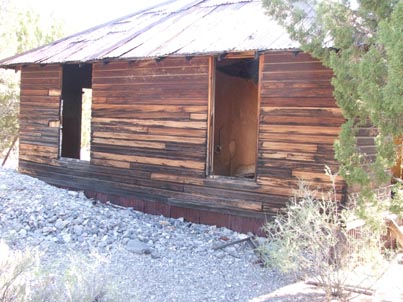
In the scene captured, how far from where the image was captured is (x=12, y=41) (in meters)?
18.2

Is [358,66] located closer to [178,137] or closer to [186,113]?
[186,113]

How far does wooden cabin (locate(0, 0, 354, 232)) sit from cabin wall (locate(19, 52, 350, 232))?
17mm

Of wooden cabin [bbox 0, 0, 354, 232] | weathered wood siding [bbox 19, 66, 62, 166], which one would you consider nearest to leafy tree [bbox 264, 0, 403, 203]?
wooden cabin [bbox 0, 0, 354, 232]

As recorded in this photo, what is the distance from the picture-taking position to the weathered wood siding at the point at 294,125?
7.39 meters

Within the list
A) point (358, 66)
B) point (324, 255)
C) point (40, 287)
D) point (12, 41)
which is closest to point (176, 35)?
point (358, 66)

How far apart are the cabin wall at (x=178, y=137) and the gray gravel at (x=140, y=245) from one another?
431 millimetres

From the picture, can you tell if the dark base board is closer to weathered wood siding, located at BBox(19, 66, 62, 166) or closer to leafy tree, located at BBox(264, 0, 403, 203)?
weathered wood siding, located at BBox(19, 66, 62, 166)

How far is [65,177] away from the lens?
1083cm

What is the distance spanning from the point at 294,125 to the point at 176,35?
2.96 meters

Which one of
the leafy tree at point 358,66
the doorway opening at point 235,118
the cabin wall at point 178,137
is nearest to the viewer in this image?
the leafy tree at point 358,66

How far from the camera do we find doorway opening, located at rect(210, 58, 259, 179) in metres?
11.5

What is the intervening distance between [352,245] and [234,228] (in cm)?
257

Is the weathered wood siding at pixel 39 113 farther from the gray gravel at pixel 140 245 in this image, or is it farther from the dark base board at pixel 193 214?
the dark base board at pixel 193 214


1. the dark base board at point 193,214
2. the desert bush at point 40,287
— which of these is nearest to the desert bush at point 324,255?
the dark base board at point 193,214
